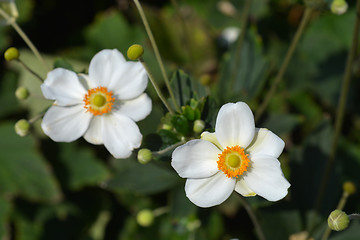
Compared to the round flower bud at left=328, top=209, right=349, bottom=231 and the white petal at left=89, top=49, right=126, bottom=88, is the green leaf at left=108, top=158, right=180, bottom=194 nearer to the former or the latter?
the white petal at left=89, top=49, right=126, bottom=88

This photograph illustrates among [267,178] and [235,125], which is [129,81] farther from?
[267,178]

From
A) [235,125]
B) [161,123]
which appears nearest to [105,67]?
[235,125]

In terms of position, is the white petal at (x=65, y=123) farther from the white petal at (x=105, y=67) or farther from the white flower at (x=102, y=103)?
the white petal at (x=105, y=67)

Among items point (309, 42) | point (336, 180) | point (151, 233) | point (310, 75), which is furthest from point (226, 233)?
point (309, 42)

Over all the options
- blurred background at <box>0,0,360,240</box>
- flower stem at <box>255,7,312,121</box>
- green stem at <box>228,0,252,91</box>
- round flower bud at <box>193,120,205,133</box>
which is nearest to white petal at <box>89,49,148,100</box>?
round flower bud at <box>193,120,205,133</box>

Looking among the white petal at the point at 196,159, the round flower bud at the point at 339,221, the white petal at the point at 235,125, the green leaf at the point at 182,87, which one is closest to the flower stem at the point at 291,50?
the green leaf at the point at 182,87

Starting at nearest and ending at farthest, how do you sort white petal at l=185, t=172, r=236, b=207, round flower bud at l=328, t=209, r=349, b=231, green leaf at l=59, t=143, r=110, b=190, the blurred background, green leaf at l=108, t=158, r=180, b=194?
round flower bud at l=328, t=209, r=349, b=231 → white petal at l=185, t=172, r=236, b=207 → green leaf at l=108, t=158, r=180, b=194 → the blurred background → green leaf at l=59, t=143, r=110, b=190
